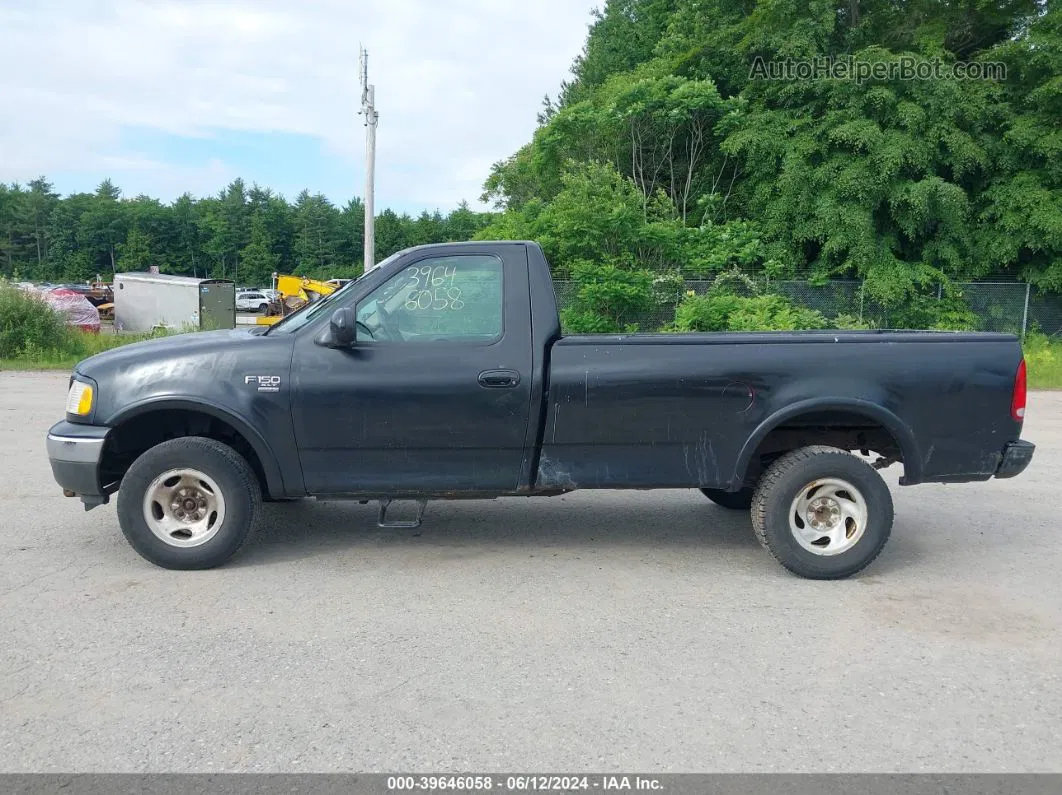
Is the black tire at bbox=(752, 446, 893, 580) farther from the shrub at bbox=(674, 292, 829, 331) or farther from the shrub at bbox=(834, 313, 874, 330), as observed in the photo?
the shrub at bbox=(834, 313, 874, 330)

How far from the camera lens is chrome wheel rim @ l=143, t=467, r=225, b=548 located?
5.07 meters

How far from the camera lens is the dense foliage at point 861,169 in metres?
19.9

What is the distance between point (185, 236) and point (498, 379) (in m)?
92.7

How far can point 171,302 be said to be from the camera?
26.8m

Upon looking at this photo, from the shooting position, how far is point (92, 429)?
505cm

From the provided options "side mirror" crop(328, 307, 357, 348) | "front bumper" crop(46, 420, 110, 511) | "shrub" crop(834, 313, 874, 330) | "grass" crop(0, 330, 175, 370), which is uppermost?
"shrub" crop(834, 313, 874, 330)

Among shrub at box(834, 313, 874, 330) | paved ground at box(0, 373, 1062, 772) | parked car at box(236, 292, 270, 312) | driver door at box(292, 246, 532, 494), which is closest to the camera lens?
paved ground at box(0, 373, 1062, 772)

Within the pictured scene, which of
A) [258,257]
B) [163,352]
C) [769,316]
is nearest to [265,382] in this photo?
[163,352]

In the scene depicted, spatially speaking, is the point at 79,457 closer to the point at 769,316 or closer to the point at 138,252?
the point at 769,316

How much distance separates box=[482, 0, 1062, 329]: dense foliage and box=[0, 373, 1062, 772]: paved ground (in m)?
12.5

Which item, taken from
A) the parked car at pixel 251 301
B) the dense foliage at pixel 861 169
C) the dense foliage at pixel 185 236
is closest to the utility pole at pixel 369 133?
the dense foliage at pixel 861 169

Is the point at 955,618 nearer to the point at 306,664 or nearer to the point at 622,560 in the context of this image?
the point at 622,560
